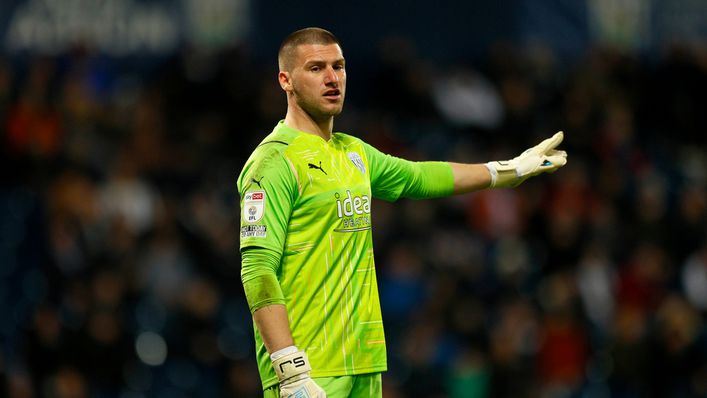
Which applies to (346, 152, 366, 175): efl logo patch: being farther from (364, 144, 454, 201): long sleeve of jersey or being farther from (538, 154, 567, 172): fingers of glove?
(538, 154, 567, 172): fingers of glove

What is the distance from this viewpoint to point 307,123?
6.59 metres

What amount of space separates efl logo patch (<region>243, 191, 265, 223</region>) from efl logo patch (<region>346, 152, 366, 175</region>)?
69 cm

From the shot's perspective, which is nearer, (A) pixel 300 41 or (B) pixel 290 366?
(B) pixel 290 366

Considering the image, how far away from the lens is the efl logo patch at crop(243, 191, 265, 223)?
20.1ft

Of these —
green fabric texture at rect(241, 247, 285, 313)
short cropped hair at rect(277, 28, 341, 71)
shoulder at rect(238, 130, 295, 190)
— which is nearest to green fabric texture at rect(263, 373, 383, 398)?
green fabric texture at rect(241, 247, 285, 313)

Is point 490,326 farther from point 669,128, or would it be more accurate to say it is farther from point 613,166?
point 669,128

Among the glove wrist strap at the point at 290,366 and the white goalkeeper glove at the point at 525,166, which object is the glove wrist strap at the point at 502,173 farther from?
the glove wrist strap at the point at 290,366

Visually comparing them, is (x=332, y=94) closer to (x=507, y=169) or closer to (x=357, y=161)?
(x=357, y=161)

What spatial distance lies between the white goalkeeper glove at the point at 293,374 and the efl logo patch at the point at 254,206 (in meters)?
0.66

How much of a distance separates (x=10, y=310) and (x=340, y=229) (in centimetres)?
806

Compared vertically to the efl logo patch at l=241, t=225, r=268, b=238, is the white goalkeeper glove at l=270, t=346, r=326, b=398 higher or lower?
lower

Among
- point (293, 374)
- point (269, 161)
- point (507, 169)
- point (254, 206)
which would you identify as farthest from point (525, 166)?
point (293, 374)

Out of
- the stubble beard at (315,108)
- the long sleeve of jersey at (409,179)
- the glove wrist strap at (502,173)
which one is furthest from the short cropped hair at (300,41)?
the glove wrist strap at (502,173)

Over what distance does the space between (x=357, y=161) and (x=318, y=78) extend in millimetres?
498
